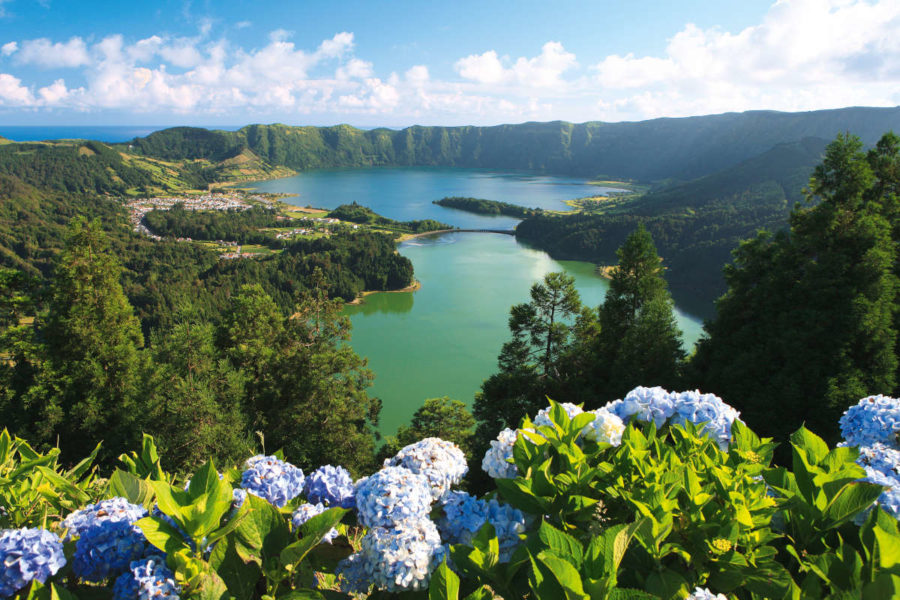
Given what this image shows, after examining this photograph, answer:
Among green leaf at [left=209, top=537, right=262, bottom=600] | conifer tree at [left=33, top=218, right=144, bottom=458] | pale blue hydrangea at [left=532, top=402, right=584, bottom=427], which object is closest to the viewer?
green leaf at [left=209, top=537, right=262, bottom=600]

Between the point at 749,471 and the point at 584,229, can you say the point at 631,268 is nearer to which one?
the point at 749,471

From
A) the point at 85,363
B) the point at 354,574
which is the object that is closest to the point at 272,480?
the point at 354,574

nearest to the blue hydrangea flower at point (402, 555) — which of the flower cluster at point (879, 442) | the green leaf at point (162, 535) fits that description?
the green leaf at point (162, 535)

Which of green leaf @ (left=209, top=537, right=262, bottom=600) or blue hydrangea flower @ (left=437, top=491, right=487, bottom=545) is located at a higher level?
green leaf @ (left=209, top=537, right=262, bottom=600)

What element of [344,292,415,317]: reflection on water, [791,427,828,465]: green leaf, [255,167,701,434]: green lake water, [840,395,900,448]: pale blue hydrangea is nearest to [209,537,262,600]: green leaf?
[791,427,828,465]: green leaf

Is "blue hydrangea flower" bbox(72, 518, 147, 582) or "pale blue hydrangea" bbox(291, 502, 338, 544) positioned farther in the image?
"pale blue hydrangea" bbox(291, 502, 338, 544)

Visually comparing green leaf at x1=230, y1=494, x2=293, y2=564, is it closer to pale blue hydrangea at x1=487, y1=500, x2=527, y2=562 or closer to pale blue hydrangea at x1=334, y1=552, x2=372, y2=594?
pale blue hydrangea at x1=334, y1=552, x2=372, y2=594

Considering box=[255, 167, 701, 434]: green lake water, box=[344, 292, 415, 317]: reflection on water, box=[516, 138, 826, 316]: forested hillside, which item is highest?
box=[516, 138, 826, 316]: forested hillside

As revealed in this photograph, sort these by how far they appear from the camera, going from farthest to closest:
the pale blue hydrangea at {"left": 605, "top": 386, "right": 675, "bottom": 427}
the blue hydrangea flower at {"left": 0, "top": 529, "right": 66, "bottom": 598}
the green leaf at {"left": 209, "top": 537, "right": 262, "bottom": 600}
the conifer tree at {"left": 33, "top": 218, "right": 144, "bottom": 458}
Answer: the conifer tree at {"left": 33, "top": 218, "right": 144, "bottom": 458}
the pale blue hydrangea at {"left": 605, "top": 386, "right": 675, "bottom": 427}
the green leaf at {"left": 209, "top": 537, "right": 262, "bottom": 600}
the blue hydrangea flower at {"left": 0, "top": 529, "right": 66, "bottom": 598}
